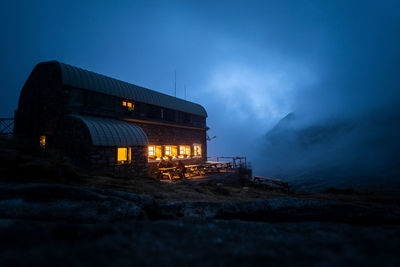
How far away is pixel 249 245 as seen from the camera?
1.34 metres

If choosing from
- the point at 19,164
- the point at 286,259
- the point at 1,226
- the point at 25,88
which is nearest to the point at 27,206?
the point at 1,226

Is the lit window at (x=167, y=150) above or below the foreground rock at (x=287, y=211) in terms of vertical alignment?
above

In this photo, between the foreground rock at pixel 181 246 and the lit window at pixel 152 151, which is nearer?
the foreground rock at pixel 181 246

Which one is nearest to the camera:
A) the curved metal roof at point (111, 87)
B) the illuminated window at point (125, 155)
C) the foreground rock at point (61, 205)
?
the foreground rock at point (61, 205)

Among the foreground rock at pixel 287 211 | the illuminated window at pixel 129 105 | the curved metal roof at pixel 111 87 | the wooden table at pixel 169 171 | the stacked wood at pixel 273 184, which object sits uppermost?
the curved metal roof at pixel 111 87

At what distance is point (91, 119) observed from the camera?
11.3 metres

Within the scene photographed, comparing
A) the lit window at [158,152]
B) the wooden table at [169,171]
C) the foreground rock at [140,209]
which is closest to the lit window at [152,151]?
the lit window at [158,152]

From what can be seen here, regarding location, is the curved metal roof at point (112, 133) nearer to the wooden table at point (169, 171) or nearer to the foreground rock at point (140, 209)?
the wooden table at point (169, 171)

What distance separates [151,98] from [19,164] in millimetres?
13624

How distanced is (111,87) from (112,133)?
515 centimetres

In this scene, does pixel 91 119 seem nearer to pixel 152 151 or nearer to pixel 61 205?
pixel 152 151

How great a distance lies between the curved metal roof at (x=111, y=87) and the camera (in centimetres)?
1177

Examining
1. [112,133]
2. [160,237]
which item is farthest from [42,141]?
[160,237]

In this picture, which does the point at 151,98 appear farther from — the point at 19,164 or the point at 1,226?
the point at 1,226
